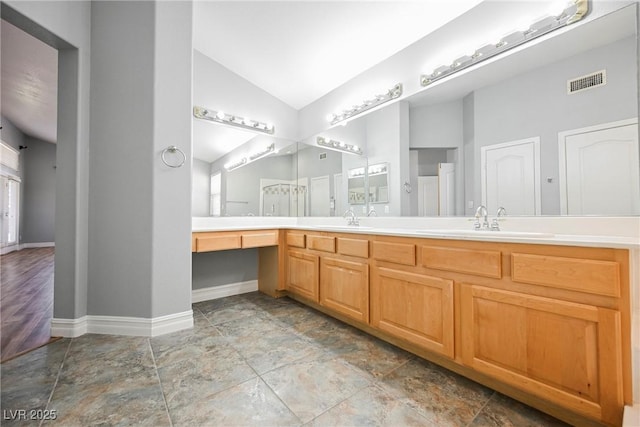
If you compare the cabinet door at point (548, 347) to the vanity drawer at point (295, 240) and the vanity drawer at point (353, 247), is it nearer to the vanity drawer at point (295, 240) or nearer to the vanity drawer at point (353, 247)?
the vanity drawer at point (353, 247)

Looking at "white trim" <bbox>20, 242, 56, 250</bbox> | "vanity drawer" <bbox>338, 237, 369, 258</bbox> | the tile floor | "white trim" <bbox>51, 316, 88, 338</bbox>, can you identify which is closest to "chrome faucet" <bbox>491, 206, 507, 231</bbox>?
"vanity drawer" <bbox>338, 237, 369, 258</bbox>

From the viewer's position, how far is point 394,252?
180 centimetres

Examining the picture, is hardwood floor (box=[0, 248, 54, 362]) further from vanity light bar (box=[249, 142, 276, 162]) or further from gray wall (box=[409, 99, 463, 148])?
gray wall (box=[409, 99, 463, 148])

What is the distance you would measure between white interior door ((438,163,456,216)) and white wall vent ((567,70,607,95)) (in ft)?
2.51

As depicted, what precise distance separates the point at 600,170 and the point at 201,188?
3146 mm

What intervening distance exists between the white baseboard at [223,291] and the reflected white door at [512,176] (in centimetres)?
267

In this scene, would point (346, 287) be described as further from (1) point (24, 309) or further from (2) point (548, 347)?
(1) point (24, 309)

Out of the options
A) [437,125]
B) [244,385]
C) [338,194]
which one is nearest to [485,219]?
[437,125]

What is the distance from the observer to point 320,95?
352cm

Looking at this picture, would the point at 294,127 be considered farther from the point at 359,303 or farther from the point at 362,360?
the point at 362,360

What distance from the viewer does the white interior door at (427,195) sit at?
2.17 metres

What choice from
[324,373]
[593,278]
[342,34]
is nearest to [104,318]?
[324,373]

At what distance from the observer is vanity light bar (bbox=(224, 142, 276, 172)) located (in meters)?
3.09

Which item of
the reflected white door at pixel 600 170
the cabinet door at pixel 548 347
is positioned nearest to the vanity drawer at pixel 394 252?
the cabinet door at pixel 548 347
